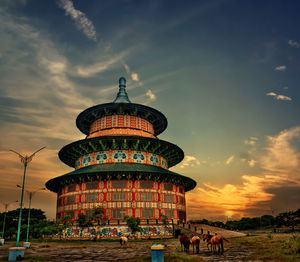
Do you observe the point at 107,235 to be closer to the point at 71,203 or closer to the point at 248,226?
the point at 71,203

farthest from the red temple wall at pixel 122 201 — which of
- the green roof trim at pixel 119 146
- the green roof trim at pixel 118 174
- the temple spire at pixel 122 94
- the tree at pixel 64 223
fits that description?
the temple spire at pixel 122 94

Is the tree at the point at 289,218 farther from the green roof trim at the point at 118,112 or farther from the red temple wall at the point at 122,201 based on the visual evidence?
the green roof trim at the point at 118,112

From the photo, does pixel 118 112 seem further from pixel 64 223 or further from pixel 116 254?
pixel 116 254

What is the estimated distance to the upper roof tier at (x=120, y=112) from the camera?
181ft

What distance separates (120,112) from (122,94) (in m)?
7.42

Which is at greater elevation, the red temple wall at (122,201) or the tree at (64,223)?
the red temple wall at (122,201)

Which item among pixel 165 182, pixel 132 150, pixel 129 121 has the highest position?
pixel 129 121

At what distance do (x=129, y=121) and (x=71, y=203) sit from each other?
63.1 ft

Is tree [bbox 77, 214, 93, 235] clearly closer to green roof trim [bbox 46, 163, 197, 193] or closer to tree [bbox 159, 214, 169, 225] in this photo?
green roof trim [bbox 46, 163, 197, 193]

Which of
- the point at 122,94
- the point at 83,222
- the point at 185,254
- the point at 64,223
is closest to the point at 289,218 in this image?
the point at 122,94

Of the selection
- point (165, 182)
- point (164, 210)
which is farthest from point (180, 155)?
point (164, 210)

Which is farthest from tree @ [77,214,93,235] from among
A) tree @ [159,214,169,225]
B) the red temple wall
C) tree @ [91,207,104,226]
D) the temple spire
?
the temple spire

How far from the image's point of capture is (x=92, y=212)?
1727 inches

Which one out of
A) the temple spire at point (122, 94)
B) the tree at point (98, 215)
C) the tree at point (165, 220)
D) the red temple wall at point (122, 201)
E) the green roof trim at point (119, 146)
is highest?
the temple spire at point (122, 94)
